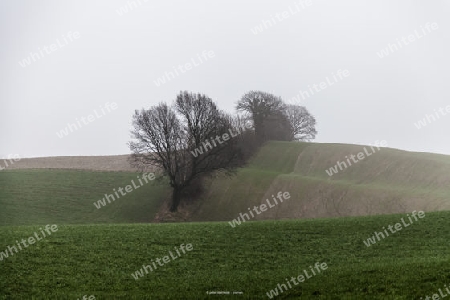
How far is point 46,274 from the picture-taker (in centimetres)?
2127

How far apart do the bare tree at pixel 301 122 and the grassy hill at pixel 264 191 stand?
3615 cm

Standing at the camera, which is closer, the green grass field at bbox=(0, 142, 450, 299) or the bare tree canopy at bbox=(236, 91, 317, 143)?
the green grass field at bbox=(0, 142, 450, 299)

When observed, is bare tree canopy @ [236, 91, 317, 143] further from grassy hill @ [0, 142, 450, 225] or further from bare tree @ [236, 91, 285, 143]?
grassy hill @ [0, 142, 450, 225]

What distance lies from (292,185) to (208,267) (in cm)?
4160

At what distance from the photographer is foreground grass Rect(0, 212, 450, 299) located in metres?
17.2

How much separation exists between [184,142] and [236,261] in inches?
1640

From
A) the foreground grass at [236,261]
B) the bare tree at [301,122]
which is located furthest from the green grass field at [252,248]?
the bare tree at [301,122]

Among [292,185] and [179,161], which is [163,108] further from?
[292,185]

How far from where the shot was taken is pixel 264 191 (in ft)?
208

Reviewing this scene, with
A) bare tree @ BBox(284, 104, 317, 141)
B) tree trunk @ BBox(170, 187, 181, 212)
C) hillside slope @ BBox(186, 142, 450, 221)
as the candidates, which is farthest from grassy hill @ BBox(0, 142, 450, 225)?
bare tree @ BBox(284, 104, 317, 141)

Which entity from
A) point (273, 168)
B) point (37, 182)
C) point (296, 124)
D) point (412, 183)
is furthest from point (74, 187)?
point (296, 124)

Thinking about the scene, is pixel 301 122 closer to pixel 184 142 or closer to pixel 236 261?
pixel 184 142

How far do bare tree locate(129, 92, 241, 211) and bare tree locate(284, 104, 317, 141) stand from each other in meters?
48.7

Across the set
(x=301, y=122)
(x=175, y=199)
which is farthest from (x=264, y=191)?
(x=301, y=122)
